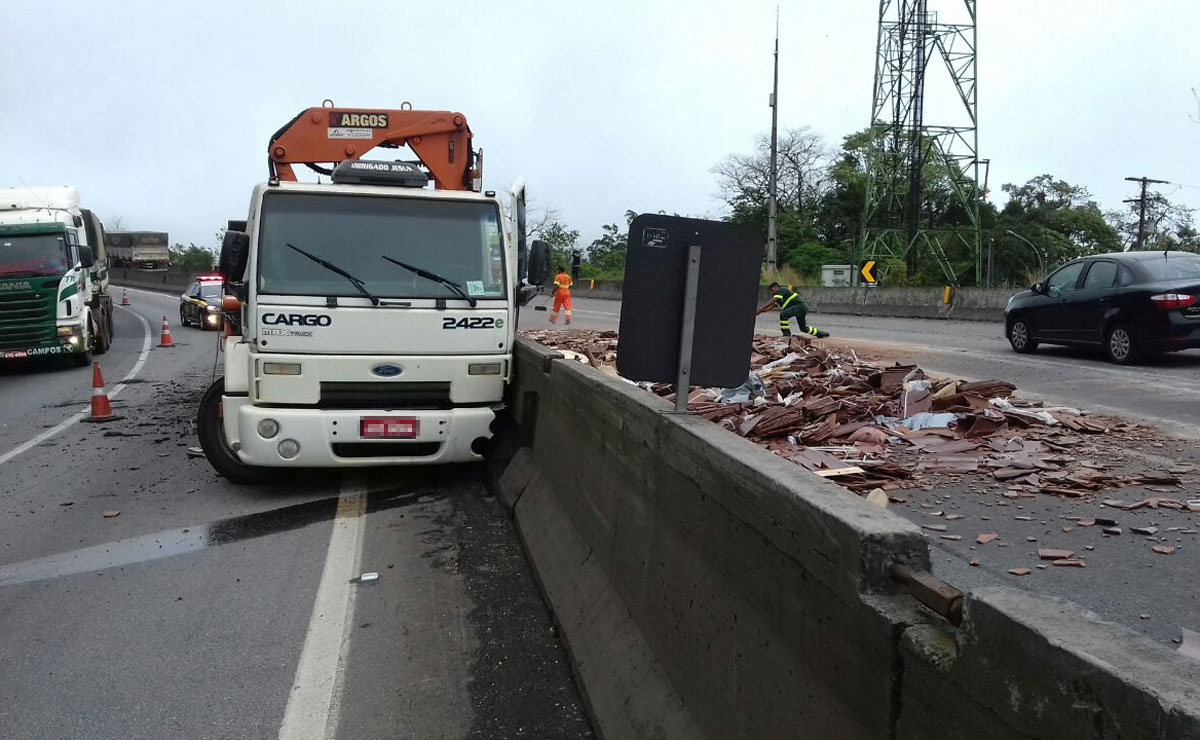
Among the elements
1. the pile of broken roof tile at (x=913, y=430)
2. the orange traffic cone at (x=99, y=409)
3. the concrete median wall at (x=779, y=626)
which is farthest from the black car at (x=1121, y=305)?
the orange traffic cone at (x=99, y=409)

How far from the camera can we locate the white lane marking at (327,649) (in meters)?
4.00

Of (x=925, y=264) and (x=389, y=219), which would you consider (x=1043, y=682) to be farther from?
(x=925, y=264)

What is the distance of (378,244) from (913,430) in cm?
507

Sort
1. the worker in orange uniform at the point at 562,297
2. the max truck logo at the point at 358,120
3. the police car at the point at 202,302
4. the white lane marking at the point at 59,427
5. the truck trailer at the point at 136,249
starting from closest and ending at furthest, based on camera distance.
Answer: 1. the white lane marking at the point at 59,427
2. the max truck logo at the point at 358,120
3. the worker in orange uniform at the point at 562,297
4. the police car at the point at 202,302
5. the truck trailer at the point at 136,249

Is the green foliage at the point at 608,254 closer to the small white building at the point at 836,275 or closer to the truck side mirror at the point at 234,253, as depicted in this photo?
the small white building at the point at 836,275

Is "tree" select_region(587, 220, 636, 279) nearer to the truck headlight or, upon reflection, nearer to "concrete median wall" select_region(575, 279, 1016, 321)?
"concrete median wall" select_region(575, 279, 1016, 321)

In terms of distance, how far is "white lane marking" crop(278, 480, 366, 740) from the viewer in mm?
3996

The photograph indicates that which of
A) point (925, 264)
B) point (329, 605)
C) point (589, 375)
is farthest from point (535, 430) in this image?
point (925, 264)

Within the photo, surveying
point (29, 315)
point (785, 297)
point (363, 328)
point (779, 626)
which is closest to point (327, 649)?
point (779, 626)

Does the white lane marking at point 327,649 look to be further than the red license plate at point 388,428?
No

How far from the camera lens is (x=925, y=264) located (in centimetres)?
5128

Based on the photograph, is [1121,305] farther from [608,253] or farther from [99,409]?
[608,253]

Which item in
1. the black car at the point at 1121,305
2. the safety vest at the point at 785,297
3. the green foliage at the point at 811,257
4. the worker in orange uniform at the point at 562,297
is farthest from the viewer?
the green foliage at the point at 811,257

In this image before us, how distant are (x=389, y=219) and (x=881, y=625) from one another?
22.0 ft
